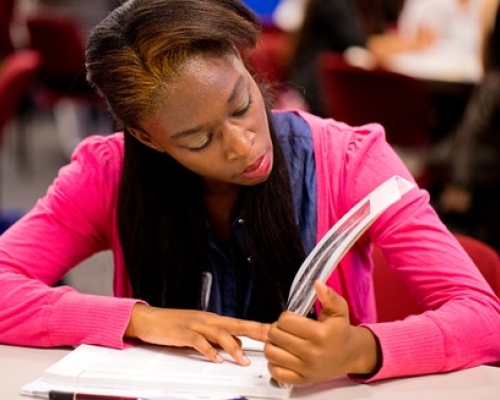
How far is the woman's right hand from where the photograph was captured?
1497mm

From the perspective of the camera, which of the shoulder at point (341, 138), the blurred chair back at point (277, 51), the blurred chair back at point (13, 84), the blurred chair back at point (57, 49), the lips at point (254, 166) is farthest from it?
the blurred chair back at point (57, 49)

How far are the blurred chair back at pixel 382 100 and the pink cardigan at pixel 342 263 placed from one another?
1856mm

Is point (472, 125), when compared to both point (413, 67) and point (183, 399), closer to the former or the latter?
point (413, 67)

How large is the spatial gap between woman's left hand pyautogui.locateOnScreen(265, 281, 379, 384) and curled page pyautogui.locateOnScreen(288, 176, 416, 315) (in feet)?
0.10

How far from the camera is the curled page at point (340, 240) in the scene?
4.41 ft

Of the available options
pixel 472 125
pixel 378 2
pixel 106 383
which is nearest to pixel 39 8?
pixel 378 2

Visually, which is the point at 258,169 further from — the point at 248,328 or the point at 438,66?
the point at 438,66

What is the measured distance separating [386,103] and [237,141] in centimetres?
222

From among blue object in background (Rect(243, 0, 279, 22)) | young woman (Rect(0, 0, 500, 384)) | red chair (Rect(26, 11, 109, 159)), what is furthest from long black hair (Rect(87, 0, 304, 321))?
blue object in background (Rect(243, 0, 279, 22))

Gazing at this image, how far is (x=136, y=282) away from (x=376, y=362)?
56cm

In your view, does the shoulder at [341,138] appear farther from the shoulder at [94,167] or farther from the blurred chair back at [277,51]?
the blurred chair back at [277,51]

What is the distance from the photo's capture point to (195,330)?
1523 millimetres

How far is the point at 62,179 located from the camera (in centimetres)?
183

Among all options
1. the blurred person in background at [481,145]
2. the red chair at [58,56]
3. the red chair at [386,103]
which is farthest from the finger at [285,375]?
the red chair at [58,56]
